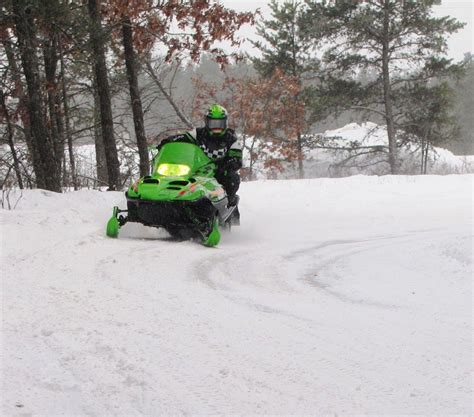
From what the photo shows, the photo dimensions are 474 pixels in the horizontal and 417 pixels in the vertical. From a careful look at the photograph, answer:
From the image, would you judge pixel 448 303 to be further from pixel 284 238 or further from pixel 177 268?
pixel 284 238

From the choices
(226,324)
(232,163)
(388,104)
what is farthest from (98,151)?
(226,324)

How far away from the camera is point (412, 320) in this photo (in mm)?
3801

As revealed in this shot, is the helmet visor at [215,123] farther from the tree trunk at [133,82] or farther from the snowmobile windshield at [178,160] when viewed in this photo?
the tree trunk at [133,82]

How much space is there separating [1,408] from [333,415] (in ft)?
4.66

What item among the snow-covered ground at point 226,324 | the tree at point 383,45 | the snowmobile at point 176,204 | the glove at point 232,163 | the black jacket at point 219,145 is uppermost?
the tree at point 383,45

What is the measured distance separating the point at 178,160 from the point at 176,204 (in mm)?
1017

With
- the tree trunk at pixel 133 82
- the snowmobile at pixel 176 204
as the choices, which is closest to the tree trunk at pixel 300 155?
the tree trunk at pixel 133 82

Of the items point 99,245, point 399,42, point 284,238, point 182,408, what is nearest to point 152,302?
point 182,408

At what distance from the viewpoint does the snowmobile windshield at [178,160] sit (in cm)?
762

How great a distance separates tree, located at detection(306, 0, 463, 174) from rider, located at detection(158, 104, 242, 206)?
17473 mm

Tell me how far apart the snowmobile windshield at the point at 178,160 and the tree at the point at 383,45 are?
18.2 meters

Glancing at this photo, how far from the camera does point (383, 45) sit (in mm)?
24453

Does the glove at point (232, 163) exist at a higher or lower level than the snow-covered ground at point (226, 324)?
higher

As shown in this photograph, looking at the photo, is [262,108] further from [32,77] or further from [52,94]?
[32,77]
